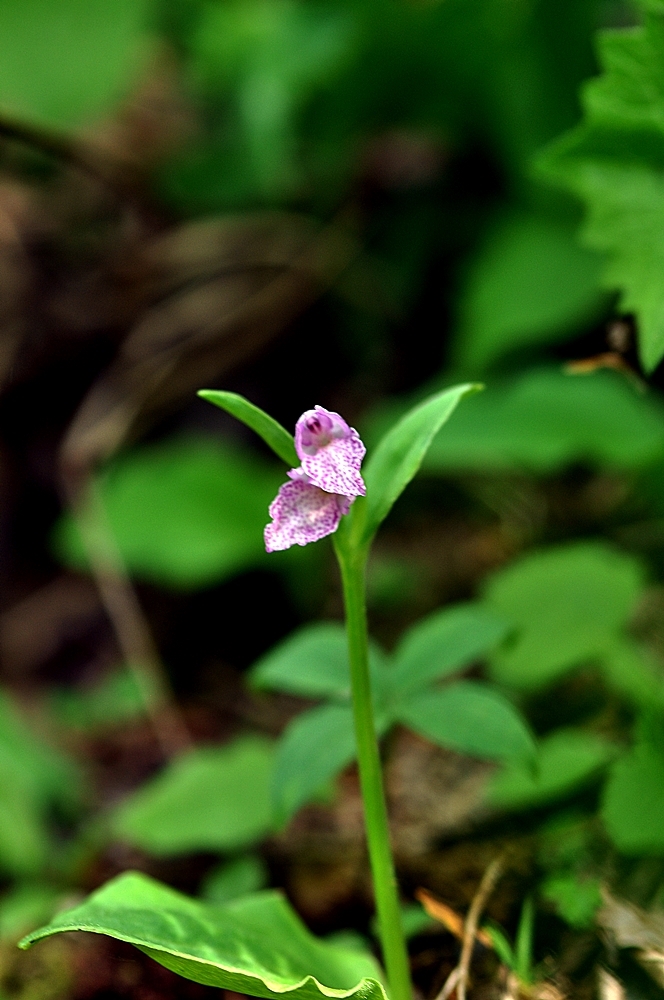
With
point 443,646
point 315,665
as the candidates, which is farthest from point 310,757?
point 443,646

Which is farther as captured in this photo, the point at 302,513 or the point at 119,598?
the point at 119,598

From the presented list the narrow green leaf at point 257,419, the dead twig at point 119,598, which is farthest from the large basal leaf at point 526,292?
the narrow green leaf at point 257,419

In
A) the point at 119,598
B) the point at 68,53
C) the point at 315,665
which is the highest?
the point at 68,53

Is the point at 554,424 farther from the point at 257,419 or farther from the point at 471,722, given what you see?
the point at 257,419

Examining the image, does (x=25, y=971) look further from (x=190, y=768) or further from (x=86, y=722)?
(x=86, y=722)

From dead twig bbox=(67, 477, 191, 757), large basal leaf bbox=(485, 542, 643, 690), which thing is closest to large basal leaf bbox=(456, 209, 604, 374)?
large basal leaf bbox=(485, 542, 643, 690)

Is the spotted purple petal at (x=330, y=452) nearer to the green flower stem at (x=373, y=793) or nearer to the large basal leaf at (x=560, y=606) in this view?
the green flower stem at (x=373, y=793)

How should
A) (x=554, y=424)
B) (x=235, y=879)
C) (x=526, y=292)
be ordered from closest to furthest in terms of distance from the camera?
(x=235, y=879) < (x=554, y=424) < (x=526, y=292)
